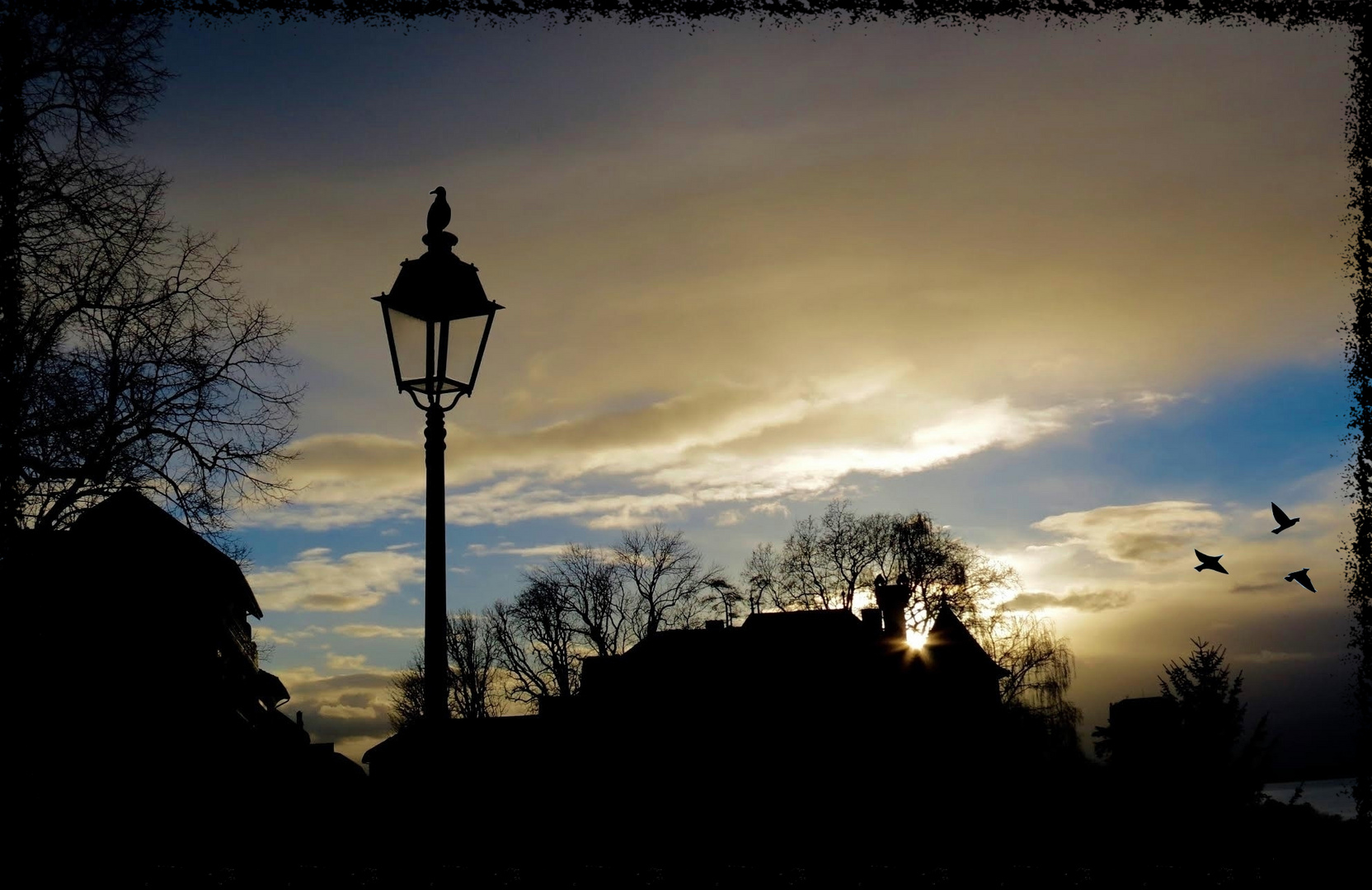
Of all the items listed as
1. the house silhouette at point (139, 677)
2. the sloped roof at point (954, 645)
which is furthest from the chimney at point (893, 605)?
the house silhouette at point (139, 677)

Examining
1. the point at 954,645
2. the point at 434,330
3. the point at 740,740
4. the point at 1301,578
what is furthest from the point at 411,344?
the point at 954,645

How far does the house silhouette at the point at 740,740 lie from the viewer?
37.5 meters

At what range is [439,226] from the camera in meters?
7.22

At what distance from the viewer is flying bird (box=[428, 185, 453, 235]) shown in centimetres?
718

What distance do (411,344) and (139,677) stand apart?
22392 mm

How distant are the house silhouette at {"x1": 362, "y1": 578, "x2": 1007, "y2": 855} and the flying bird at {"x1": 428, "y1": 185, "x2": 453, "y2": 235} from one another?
29224 mm

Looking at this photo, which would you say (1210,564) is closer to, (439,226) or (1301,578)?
(1301,578)

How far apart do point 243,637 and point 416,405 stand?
48548 millimetres

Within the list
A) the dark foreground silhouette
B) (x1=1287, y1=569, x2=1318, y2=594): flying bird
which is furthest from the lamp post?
(x1=1287, y1=569, x2=1318, y2=594): flying bird

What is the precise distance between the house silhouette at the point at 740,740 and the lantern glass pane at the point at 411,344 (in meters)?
29.2

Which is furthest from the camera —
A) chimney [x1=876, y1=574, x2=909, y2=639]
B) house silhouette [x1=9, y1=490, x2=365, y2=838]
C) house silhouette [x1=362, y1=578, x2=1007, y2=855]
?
chimney [x1=876, y1=574, x2=909, y2=639]

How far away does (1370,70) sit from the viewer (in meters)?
7.66

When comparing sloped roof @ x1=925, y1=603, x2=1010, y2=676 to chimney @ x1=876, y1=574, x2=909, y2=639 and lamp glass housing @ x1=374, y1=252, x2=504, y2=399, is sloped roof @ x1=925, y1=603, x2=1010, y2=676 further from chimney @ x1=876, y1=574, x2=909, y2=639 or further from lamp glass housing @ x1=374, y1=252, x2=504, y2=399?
lamp glass housing @ x1=374, y1=252, x2=504, y2=399

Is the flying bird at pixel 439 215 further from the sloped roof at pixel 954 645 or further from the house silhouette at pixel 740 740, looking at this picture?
the sloped roof at pixel 954 645
